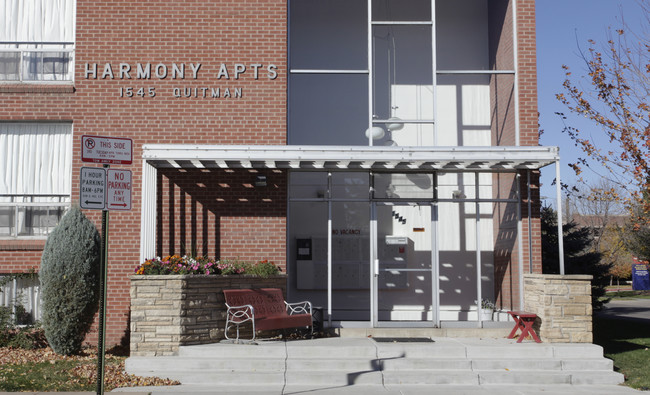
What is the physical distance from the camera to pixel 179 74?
13.0m

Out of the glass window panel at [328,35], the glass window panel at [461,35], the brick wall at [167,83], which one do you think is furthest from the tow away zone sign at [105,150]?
the glass window panel at [461,35]

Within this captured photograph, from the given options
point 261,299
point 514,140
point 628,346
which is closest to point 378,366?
point 261,299

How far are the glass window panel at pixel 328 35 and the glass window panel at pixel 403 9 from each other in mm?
402

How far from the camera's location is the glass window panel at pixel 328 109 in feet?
49.3

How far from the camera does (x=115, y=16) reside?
1309 cm

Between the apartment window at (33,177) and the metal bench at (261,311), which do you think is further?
the apartment window at (33,177)

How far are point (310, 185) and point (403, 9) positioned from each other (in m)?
4.87

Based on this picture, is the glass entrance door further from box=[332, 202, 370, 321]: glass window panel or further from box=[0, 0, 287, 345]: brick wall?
box=[0, 0, 287, 345]: brick wall

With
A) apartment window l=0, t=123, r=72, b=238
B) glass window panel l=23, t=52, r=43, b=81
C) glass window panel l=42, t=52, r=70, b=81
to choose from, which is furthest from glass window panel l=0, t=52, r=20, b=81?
apartment window l=0, t=123, r=72, b=238

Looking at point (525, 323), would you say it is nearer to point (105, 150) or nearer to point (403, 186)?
point (403, 186)

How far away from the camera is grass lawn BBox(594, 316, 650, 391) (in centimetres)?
1074

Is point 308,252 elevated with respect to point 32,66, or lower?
lower

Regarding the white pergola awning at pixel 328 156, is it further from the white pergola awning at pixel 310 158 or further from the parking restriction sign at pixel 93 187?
the parking restriction sign at pixel 93 187

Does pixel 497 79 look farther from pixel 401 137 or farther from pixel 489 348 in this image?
pixel 489 348
